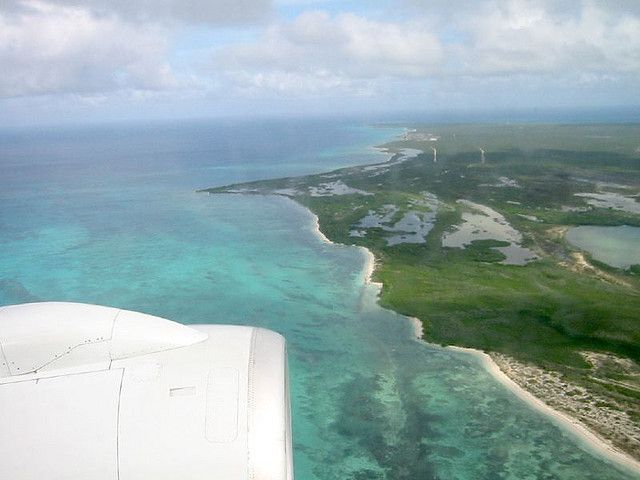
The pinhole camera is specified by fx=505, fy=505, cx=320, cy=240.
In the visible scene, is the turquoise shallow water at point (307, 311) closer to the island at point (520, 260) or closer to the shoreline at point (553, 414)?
the shoreline at point (553, 414)

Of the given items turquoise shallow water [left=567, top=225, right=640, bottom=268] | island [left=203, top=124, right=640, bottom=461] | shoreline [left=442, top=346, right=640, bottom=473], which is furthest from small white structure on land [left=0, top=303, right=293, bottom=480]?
turquoise shallow water [left=567, top=225, right=640, bottom=268]

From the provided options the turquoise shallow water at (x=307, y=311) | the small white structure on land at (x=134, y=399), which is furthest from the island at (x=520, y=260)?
the small white structure on land at (x=134, y=399)

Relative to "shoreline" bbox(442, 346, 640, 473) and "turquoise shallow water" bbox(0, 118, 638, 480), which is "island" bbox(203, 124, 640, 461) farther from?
"turquoise shallow water" bbox(0, 118, 638, 480)

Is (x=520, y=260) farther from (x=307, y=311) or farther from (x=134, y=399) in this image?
(x=134, y=399)

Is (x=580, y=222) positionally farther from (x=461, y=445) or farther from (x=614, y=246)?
(x=461, y=445)

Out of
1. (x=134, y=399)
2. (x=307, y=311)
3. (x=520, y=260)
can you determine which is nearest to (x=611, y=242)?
(x=520, y=260)

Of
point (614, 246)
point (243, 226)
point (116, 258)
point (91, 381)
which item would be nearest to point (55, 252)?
point (116, 258)
